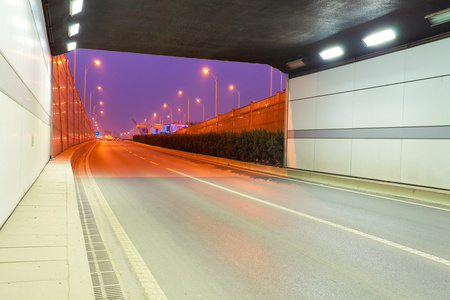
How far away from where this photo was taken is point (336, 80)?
1346 cm

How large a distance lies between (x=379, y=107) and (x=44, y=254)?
10.8 metres

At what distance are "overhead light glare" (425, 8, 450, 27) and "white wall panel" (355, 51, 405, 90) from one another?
159 cm

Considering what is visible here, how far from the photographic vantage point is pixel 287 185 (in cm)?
1210

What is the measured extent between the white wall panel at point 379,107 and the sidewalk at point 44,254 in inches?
379

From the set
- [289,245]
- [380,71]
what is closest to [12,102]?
[289,245]

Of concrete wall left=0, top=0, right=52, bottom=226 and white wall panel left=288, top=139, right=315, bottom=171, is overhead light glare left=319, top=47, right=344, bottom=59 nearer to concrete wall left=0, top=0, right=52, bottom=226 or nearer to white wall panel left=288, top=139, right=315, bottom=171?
white wall panel left=288, top=139, right=315, bottom=171

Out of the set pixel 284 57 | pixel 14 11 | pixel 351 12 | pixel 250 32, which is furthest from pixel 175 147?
pixel 14 11

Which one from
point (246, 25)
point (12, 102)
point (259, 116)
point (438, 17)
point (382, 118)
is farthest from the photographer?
point (259, 116)

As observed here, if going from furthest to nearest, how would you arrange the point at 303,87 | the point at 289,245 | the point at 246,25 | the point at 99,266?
the point at 303,87 < the point at 246,25 < the point at 289,245 < the point at 99,266

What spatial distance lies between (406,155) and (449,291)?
7583 millimetres

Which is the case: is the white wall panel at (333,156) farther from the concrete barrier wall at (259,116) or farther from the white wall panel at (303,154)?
the concrete barrier wall at (259,116)

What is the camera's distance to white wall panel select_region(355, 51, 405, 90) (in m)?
10.8

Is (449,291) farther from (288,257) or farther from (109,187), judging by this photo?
(109,187)

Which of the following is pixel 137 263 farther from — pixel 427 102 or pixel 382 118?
pixel 382 118
